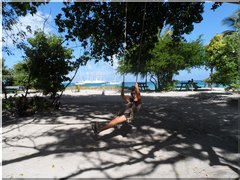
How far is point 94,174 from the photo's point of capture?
171 inches

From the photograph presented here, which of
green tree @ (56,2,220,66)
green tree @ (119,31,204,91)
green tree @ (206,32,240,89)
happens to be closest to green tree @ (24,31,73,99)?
green tree @ (56,2,220,66)

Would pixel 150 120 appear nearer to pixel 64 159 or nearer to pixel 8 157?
pixel 64 159

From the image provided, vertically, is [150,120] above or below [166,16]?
below

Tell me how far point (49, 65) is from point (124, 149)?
284 inches

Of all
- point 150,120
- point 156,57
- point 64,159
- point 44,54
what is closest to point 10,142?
point 64,159

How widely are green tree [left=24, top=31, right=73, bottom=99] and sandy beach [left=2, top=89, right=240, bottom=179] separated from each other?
11.1 ft

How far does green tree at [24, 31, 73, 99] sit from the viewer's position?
1121 centimetres

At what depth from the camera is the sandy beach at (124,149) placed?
4.46 metres

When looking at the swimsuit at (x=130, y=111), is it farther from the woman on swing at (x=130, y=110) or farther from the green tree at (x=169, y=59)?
the green tree at (x=169, y=59)

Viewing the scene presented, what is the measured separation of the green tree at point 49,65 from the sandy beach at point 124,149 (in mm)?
3392

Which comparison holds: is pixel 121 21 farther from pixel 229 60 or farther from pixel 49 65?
pixel 229 60

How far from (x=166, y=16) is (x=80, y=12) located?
3291mm

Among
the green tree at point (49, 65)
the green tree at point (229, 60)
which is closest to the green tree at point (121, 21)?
the green tree at point (49, 65)

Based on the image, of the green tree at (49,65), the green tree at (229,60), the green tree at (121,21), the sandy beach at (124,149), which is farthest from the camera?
the green tree at (229,60)
